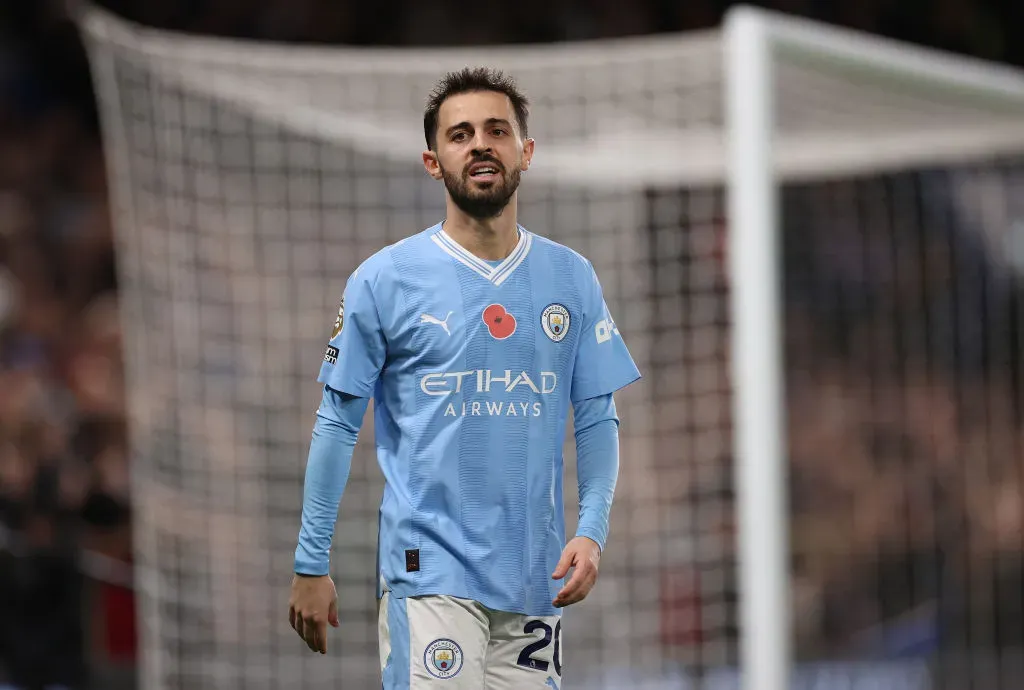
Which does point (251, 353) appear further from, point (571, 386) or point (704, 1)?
point (704, 1)

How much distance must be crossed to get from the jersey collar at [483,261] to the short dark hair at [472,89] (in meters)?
0.13

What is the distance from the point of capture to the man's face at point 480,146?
1791mm

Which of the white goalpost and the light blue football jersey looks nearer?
the light blue football jersey

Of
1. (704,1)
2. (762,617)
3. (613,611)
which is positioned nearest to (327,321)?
(613,611)

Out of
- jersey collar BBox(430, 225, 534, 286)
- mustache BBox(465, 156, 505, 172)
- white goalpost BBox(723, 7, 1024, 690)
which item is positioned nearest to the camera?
mustache BBox(465, 156, 505, 172)

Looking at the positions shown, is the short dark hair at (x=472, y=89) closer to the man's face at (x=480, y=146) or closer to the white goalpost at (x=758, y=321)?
the man's face at (x=480, y=146)

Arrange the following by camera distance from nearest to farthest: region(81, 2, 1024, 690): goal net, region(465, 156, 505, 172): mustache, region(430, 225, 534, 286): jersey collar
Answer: region(465, 156, 505, 172): mustache → region(430, 225, 534, 286): jersey collar → region(81, 2, 1024, 690): goal net

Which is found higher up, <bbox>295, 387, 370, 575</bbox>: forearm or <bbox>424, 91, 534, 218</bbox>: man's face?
<bbox>424, 91, 534, 218</bbox>: man's face

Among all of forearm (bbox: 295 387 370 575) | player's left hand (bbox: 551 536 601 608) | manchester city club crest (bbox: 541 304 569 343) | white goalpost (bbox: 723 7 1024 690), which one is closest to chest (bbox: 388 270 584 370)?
manchester city club crest (bbox: 541 304 569 343)

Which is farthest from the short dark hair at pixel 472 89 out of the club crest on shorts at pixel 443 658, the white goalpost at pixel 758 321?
the white goalpost at pixel 758 321

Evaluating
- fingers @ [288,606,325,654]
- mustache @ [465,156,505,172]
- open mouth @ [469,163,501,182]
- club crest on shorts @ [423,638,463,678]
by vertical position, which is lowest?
club crest on shorts @ [423,638,463,678]

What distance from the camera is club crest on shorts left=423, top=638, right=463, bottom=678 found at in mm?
1860

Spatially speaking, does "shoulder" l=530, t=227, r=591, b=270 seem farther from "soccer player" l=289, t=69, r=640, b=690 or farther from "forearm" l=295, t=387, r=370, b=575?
"forearm" l=295, t=387, r=370, b=575

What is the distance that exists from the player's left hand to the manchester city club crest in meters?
0.27
